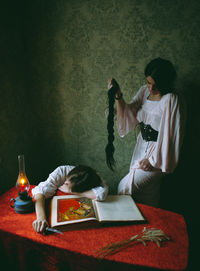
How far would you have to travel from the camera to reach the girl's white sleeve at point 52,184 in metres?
1.28

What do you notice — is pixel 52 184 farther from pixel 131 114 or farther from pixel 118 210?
pixel 131 114

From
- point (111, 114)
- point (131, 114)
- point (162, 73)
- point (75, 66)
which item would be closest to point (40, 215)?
point (111, 114)

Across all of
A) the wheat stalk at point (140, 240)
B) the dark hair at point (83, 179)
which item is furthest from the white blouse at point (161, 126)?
the wheat stalk at point (140, 240)

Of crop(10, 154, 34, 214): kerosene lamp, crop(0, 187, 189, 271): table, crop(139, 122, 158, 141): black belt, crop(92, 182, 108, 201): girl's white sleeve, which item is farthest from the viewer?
crop(139, 122, 158, 141): black belt

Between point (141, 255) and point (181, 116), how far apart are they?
33.9 inches

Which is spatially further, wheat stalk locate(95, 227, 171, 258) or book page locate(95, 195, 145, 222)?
book page locate(95, 195, 145, 222)

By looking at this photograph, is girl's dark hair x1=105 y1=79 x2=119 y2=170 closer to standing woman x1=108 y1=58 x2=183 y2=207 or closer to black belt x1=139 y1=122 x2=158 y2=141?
standing woman x1=108 y1=58 x2=183 y2=207

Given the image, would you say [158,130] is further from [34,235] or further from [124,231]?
[34,235]

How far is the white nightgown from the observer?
4.28 feet

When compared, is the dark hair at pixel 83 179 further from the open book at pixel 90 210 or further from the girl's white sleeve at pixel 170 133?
the girl's white sleeve at pixel 170 133

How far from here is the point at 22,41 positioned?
1904 millimetres

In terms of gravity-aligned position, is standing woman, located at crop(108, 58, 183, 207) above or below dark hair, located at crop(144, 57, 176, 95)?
below

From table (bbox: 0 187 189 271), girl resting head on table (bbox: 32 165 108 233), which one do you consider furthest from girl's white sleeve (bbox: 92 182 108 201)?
table (bbox: 0 187 189 271)

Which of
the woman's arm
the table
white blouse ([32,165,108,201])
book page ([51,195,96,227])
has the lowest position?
the table
